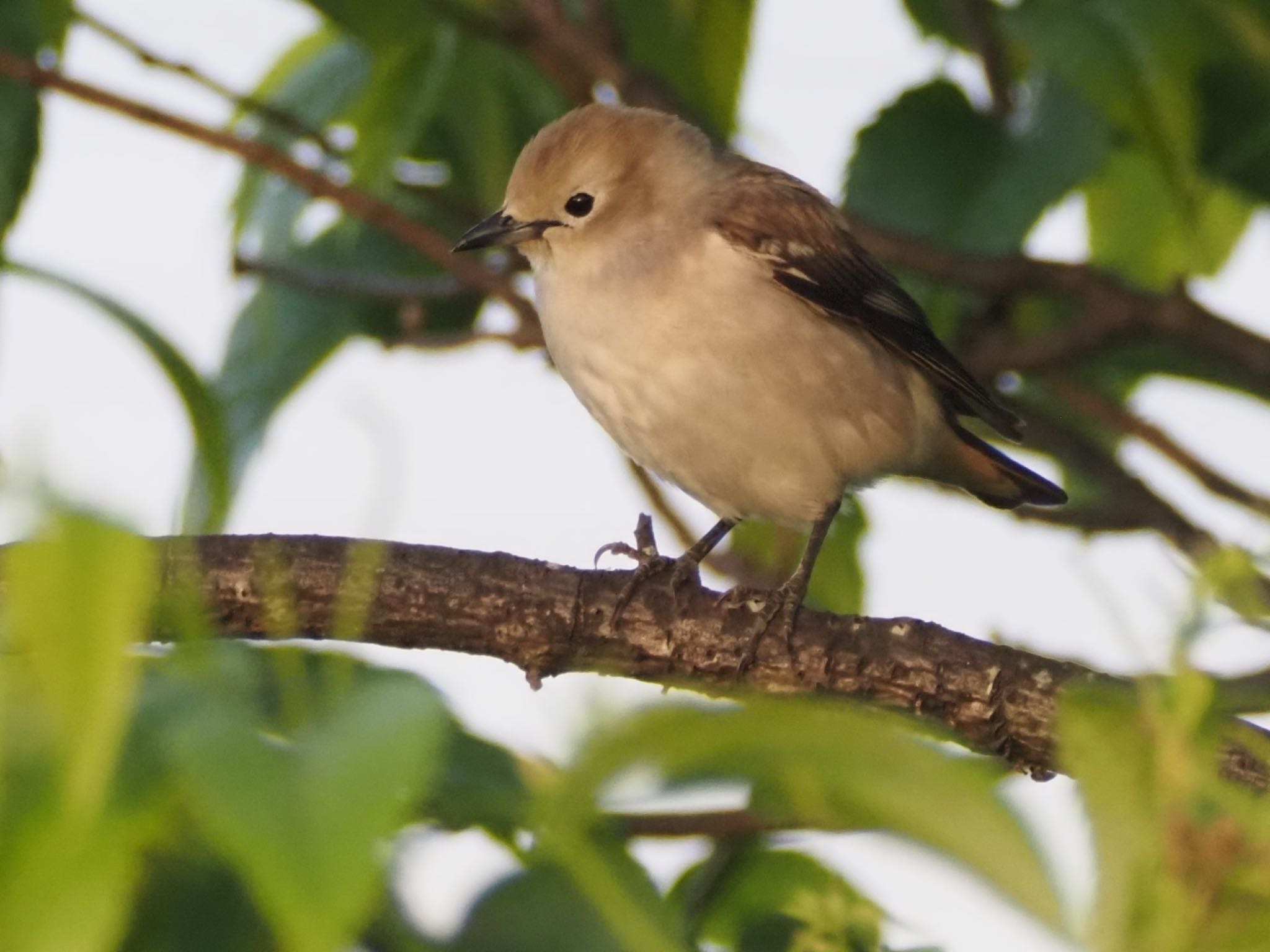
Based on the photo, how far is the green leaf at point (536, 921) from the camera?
1.43m

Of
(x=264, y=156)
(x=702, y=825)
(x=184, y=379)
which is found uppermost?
(x=264, y=156)

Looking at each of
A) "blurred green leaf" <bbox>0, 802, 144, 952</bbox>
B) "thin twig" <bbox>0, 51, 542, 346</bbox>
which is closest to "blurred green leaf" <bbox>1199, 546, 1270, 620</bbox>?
"blurred green leaf" <bbox>0, 802, 144, 952</bbox>

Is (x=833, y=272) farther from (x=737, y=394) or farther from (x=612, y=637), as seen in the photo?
(x=612, y=637)

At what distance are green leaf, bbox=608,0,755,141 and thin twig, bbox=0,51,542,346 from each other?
691mm

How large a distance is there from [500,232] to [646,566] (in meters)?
1.29

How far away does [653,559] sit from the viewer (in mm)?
3775

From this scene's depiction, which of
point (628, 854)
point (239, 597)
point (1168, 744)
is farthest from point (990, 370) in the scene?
point (1168, 744)

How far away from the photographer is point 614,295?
4.32 metres

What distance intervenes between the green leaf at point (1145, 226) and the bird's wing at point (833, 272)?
491mm

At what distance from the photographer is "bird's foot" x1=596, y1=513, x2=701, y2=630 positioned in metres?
3.12

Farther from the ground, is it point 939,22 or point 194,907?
point 939,22

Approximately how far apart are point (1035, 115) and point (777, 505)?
4.15 ft

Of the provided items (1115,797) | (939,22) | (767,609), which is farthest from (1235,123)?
(1115,797)

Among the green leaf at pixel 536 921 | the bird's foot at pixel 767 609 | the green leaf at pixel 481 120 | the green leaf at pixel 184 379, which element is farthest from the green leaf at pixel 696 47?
the green leaf at pixel 536 921
